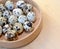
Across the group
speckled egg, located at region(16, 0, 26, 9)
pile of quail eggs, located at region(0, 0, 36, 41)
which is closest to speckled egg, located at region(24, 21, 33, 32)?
pile of quail eggs, located at region(0, 0, 36, 41)

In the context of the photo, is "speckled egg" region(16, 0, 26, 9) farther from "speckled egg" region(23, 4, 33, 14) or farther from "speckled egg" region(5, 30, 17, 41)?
"speckled egg" region(5, 30, 17, 41)

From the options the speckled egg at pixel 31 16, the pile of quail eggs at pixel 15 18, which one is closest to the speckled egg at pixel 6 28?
the pile of quail eggs at pixel 15 18

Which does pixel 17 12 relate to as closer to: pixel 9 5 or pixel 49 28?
pixel 9 5

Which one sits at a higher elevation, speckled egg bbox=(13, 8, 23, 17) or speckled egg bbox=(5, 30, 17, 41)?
speckled egg bbox=(13, 8, 23, 17)

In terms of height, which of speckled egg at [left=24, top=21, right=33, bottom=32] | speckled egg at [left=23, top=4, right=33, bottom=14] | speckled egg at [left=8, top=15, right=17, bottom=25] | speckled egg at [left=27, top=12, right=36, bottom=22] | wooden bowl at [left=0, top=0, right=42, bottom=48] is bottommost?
wooden bowl at [left=0, top=0, right=42, bottom=48]

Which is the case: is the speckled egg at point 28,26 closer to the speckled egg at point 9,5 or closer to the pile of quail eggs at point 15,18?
the pile of quail eggs at point 15,18

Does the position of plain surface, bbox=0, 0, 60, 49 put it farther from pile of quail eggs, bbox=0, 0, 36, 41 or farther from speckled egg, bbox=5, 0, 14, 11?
speckled egg, bbox=5, 0, 14, 11

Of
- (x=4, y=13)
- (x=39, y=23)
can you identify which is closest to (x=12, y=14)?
(x=4, y=13)

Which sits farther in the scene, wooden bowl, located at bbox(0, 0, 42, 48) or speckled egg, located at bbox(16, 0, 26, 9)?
speckled egg, located at bbox(16, 0, 26, 9)
